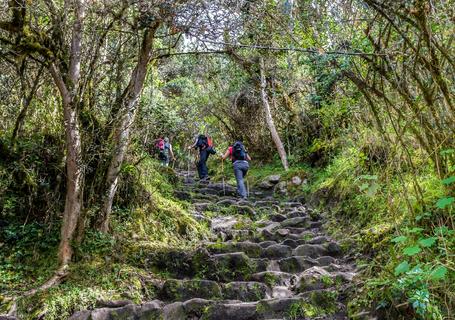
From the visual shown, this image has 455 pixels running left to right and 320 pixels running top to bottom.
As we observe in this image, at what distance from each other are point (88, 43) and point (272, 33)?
2626 mm

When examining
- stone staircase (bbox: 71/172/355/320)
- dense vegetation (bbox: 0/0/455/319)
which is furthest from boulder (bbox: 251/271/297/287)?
dense vegetation (bbox: 0/0/455/319)

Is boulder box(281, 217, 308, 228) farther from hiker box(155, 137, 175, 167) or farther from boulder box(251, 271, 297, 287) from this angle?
hiker box(155, 137, 175, 167)

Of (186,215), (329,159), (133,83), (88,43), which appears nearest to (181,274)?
(186,215)

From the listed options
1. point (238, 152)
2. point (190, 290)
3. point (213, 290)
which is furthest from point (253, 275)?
point (238, 152)

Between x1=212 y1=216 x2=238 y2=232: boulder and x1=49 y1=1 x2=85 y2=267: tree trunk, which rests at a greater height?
x1=49 y1=1 x2=85 y2=267: tree trunk

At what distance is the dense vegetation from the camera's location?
3875 mm

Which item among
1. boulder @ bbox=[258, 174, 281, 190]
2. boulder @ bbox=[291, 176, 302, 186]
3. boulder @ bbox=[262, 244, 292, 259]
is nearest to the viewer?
boulder @ bbox=[262, 244, 292, 259]

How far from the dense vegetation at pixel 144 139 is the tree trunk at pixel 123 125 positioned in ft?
0.06

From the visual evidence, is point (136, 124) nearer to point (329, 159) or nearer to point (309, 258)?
point (309, 258)

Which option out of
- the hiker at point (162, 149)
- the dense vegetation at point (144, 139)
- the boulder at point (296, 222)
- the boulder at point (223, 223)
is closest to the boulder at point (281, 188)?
the boulder at point (223, 223)

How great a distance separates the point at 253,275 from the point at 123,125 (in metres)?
2.61

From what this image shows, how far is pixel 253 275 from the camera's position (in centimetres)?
534

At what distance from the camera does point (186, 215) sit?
7477 millimetres

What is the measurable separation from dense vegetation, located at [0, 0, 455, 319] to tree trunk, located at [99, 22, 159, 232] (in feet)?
0.06
